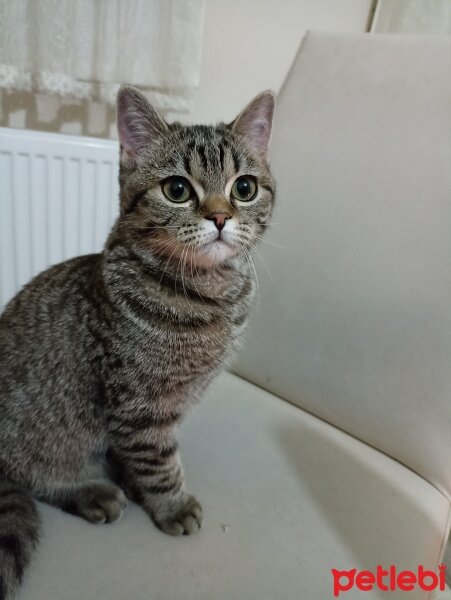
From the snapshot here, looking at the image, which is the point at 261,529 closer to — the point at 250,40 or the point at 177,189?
the point at 177,189

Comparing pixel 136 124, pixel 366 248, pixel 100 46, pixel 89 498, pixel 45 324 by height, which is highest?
pixel 100 46

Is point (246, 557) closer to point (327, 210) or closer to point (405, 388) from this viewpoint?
point (405, 388)

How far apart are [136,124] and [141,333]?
0.33m

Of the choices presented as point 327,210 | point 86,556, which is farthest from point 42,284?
point 327,210

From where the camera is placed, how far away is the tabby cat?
0.70 metres

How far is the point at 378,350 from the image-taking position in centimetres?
Result: 85

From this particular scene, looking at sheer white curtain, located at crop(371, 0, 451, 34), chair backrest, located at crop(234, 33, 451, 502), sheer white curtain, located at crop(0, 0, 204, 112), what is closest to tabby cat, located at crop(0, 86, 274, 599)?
chair backrest, located at crop(234, 33, 451, 502)

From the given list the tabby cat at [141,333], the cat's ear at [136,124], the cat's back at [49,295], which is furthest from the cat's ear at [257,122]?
the cat's back at [49,295]

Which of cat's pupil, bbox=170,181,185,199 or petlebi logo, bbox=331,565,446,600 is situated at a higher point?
cat's pupil, bbox=170,181,185,199

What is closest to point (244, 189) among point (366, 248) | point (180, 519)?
point (366, 248)

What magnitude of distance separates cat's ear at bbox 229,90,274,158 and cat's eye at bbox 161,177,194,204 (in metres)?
0.16

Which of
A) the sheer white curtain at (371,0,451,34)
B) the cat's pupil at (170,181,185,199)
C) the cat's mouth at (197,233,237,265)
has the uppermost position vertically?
the sheer white curtain at (371,0,451,34)

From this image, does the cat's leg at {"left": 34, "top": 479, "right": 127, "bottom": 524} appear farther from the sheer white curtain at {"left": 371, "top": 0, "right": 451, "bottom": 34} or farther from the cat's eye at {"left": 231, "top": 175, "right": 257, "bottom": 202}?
the sheer white curtain at {"left": 371, "top": 0, "right": 451, "bottom": 34}

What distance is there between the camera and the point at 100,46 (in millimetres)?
1200
